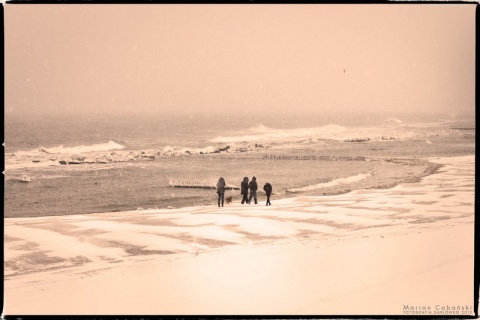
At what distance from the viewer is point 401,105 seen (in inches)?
405

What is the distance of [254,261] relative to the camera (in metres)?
8.27

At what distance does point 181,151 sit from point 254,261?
4.62m

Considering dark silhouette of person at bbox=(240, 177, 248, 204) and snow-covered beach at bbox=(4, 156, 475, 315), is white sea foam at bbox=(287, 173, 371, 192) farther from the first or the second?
snow-covered beach at bbox=(4, 156, 475, 315)

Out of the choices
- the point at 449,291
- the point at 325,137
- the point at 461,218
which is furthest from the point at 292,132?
the point at 449,291

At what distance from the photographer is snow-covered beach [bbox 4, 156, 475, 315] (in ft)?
25.3

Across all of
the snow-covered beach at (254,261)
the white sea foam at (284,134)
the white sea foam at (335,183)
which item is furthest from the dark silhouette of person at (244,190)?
the white sea foam at (335,183)

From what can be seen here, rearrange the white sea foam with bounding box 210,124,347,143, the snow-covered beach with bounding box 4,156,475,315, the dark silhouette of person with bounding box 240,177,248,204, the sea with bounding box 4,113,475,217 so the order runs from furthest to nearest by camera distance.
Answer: the white sea foam with bounding box 210,124,347,143
the dark silhouette of person with bounding box 240,177,248,204
the sea with bounding box 4,113,475,217
the snow-covered beach with bounding box 4,156,475,315

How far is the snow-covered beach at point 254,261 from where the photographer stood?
25.3 ft

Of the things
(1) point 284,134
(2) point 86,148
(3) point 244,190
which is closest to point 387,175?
(1) point 284,134

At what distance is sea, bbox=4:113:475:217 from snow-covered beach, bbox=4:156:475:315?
0.90 m

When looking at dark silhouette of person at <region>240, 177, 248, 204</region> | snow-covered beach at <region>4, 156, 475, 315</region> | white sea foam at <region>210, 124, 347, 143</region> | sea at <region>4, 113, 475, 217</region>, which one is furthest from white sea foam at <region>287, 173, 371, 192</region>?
snow-covered beach at <region>4, 156, 475, 315</region>

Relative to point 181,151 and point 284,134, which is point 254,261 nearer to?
point 284,134

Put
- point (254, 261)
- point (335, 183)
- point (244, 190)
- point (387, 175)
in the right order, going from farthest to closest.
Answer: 1. point (335, 183)
2. point (387, 175)
3. point (244, 190)
4. point (254, 261)

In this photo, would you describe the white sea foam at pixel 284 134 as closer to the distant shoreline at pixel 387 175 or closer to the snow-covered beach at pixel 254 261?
the distant shoreline at pixel 387 175
